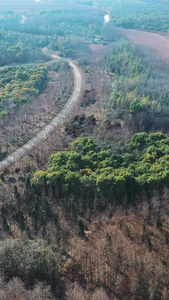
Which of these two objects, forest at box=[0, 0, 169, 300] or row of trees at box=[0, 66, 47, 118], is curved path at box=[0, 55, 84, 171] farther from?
row of trees at box=[0, 66, 47, 118]

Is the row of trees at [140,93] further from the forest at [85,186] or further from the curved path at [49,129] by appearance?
the curved path at [49,129]

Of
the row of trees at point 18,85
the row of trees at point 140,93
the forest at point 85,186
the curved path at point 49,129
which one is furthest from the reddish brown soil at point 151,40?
the row of trees at point 18,85

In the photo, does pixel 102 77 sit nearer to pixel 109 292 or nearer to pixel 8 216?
pixel 8 216

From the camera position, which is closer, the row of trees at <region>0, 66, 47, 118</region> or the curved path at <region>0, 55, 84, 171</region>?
the curved path at <region>0, 55, 84, 171</region>

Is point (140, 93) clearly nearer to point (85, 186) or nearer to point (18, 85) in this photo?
point (18, 85)

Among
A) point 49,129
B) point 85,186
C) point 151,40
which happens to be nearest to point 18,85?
point 49,129

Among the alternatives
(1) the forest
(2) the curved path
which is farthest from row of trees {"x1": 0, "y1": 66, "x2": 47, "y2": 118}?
(2) the curved path
